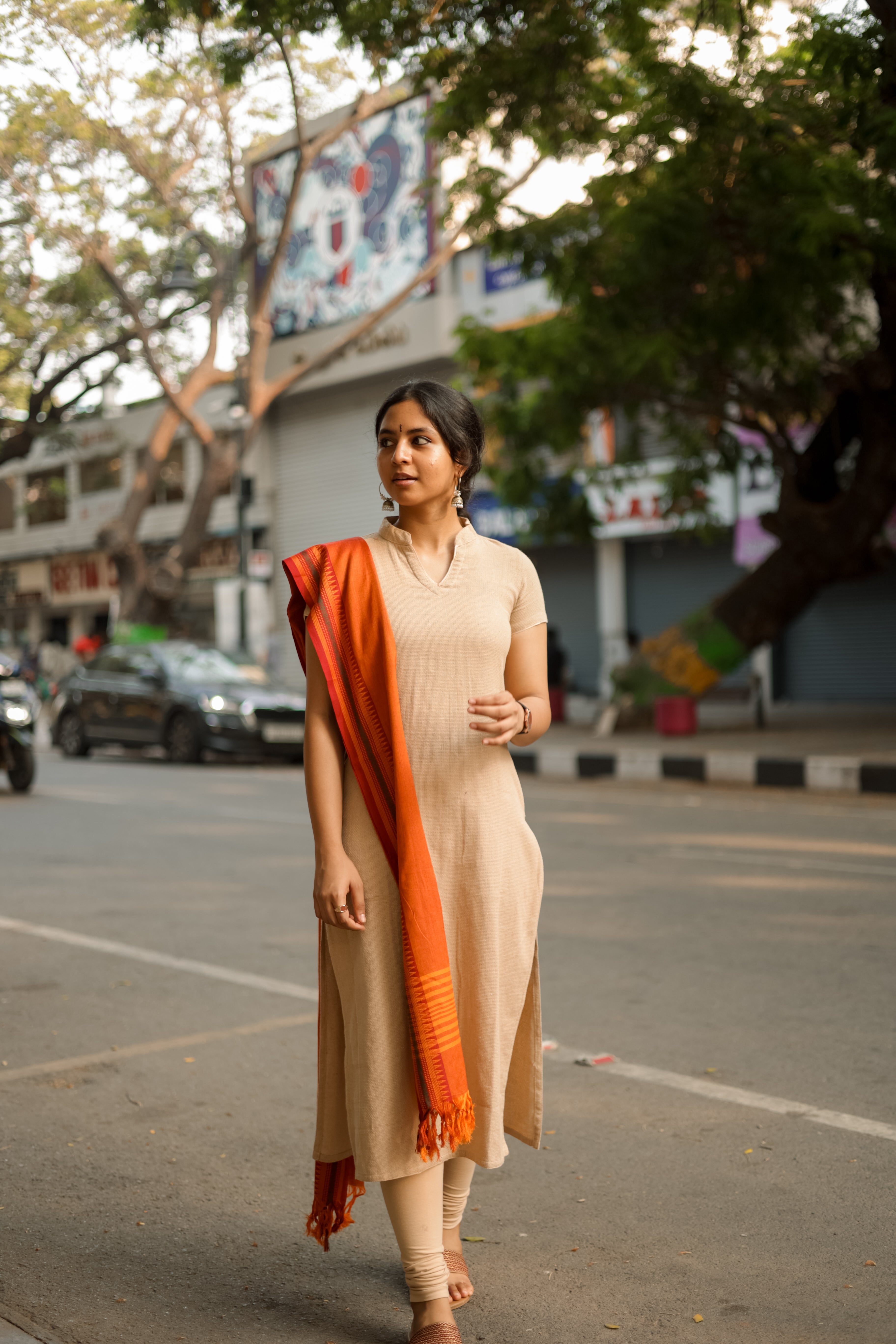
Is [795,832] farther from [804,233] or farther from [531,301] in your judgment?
[531,301]

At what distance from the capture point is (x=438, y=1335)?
255 centimetres

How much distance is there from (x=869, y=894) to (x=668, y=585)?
54.3 feet

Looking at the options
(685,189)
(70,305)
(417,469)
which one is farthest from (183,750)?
(417,469)

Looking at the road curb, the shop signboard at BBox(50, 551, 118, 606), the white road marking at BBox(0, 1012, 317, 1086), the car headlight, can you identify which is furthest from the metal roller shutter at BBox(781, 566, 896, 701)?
the shop signboard at BBox(50, 551, 118, 606)

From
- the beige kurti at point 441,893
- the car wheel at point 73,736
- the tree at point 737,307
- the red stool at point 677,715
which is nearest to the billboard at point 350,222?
the tree at point 737,307

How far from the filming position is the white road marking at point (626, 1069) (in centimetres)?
379

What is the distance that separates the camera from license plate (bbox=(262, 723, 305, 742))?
16.2 metres

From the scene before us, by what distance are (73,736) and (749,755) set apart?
9.36 meters

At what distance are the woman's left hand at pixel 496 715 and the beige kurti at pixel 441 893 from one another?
0.04 metres

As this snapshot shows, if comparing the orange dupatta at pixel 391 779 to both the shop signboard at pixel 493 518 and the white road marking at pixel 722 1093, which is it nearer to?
the white road marking at pixel 722 1093

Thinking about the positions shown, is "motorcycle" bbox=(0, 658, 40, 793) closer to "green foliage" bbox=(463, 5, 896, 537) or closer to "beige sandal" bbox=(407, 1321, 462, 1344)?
"green foliage" bbox=(463, 5, 896, 537)

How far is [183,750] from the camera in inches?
658

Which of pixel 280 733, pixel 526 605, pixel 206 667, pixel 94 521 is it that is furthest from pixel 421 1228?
pixel 94 521

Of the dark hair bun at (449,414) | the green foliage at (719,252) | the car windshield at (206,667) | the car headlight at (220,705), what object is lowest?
the car headlight at (220,705)
